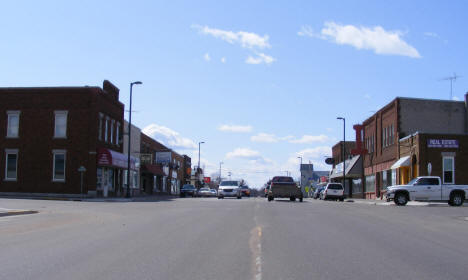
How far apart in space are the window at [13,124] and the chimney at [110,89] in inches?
289

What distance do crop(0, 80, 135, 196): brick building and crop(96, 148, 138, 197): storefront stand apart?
0.26 ft

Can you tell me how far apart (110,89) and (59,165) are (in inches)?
335

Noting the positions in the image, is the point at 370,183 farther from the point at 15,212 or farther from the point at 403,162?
the point at 15,212

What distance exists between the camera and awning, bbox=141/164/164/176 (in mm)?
59750


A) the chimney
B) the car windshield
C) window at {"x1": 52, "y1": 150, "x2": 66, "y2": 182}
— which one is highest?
the chimney

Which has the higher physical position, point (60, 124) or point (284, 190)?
point (60, 124)

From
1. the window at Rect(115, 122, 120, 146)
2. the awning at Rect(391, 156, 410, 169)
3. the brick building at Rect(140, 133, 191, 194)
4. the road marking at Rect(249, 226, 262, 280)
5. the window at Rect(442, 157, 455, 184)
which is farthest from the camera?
the brick building at Rect(140, 133, 191, 194)

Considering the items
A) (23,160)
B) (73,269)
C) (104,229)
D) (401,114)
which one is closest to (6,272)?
(73,269)

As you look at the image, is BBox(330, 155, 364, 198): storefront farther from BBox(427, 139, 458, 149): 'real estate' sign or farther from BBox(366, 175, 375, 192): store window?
BBox(427, 139, 458, 149): 'real estate' sign

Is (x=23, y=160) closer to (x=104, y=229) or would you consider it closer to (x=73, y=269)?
(x=104, y=229)

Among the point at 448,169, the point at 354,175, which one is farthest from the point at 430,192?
the point at 354,175

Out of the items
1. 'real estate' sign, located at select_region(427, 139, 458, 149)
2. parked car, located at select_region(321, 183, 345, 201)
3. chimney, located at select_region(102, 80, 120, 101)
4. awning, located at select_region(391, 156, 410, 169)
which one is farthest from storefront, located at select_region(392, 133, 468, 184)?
chimney, located at select_region(102, 80, 120, 101)

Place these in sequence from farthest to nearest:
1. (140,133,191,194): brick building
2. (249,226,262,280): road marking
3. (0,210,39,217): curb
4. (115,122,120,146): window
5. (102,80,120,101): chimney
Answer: (140,133,191,194): brick building < (115,122,120,146): window < (102,80,120,101): chimney < (0,210,39,217): curb < (249,226,262,280): road marking

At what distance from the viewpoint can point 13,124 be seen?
43.0m
